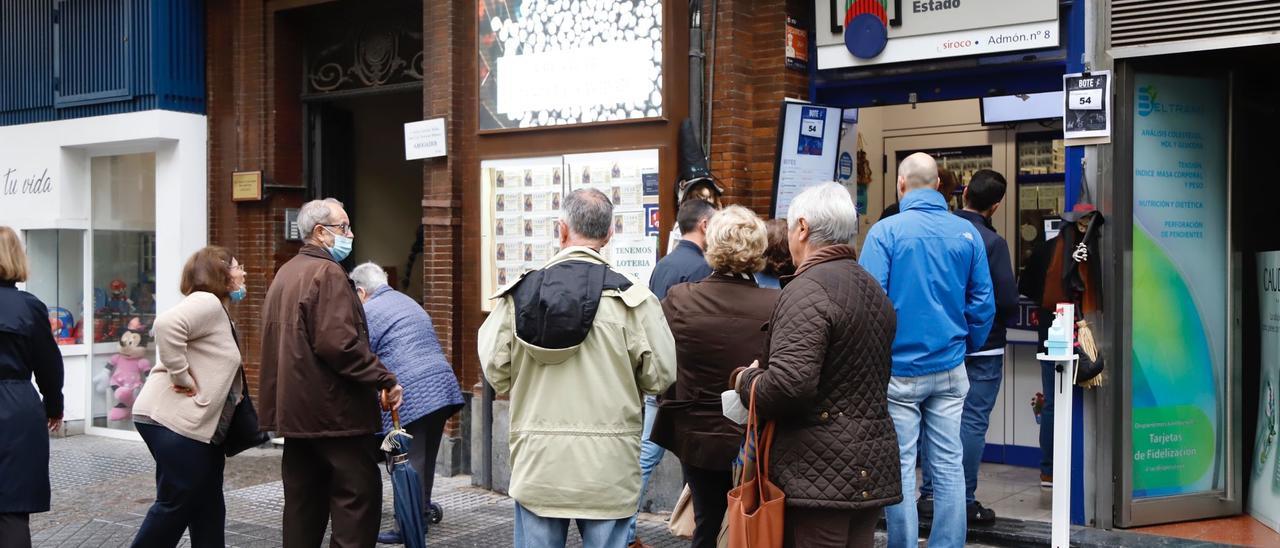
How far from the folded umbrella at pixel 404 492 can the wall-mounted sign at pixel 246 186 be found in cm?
550

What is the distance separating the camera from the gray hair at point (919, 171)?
19.7 ft

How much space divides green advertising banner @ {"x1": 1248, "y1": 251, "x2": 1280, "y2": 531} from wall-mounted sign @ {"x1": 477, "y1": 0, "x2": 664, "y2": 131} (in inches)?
147

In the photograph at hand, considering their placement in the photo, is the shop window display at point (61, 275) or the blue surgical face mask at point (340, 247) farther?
the shop window display at point (61, 275)

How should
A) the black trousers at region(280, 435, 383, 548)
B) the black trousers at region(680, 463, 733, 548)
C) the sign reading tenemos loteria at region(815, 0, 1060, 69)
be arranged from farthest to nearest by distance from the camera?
the sign reading tenemos loteria at region(815, 0, 1060, 69), the black trousers at region(280, 435, 383, 548), the black trousers at region(680, 463, 733, 548)

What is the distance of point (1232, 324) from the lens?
713cm

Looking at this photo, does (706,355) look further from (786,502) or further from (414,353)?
(414,353)

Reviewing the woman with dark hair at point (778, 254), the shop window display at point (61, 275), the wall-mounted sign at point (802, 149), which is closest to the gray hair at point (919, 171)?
the woman with dark hair at point (778, 254)

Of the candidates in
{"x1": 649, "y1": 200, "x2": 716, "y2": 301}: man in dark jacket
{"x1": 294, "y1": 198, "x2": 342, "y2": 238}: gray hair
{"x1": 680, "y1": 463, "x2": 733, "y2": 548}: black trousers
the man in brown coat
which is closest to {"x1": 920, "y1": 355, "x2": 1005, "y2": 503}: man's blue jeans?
{"x1": 649, "y1": 200, "x2": 716, "y2": 301}: man in dark jacket

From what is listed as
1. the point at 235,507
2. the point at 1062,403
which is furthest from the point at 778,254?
the point at 235,507

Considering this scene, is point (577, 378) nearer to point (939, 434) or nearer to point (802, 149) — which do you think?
point (939, 434)

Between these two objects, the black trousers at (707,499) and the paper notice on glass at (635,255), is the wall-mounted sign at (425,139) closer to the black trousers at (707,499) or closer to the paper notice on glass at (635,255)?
the paper notice on glass at (635,255)

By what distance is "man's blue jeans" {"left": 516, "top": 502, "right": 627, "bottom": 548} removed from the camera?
4590 millimetres

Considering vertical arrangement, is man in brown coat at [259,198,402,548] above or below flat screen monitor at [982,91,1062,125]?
below

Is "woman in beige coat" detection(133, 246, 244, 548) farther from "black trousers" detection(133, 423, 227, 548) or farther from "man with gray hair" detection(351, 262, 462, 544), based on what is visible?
"man with gray hair" detection(351, 262, 462, 544)
